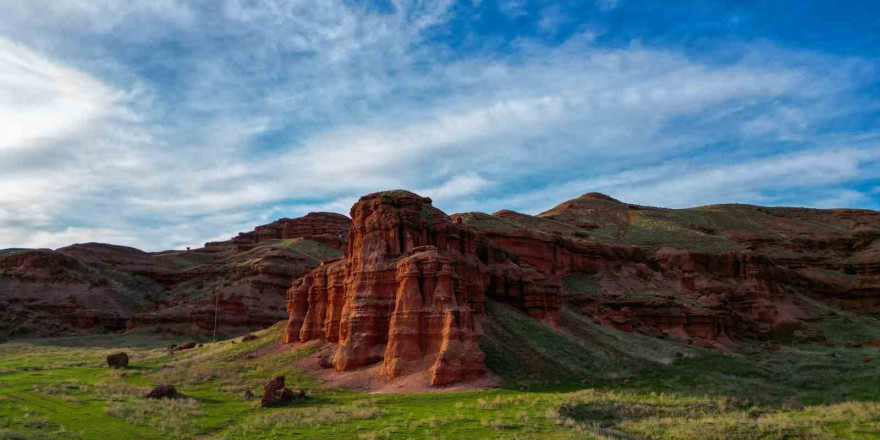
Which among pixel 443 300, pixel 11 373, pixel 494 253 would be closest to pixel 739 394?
pixel 443 300

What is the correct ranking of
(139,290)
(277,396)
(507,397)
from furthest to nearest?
(139,290) → (277,396) → (507,397)

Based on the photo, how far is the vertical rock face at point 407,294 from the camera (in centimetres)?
3187

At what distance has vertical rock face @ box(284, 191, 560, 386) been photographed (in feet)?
105

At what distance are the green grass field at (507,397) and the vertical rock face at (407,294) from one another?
2469mm

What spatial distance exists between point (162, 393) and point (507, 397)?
16282 millimetres

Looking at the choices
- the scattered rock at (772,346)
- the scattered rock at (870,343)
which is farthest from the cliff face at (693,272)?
the scattered rock at (870,343)

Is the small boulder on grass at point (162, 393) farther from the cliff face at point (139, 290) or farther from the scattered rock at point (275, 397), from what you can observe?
the cliff face at point (139, 290)

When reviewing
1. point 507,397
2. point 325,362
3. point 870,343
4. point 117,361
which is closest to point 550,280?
point 325,362

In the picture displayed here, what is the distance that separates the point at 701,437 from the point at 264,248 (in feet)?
321

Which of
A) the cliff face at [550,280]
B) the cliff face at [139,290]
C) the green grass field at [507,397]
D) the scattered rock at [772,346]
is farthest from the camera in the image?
the cliff face at [139,290]

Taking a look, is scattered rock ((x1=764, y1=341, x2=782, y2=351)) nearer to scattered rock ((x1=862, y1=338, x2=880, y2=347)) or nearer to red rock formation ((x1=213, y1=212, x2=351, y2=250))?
scattered rock ((x1=862, y1=338, x2=880, y2=347))

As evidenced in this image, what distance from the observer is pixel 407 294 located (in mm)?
33469

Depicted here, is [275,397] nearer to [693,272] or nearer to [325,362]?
[325,362]

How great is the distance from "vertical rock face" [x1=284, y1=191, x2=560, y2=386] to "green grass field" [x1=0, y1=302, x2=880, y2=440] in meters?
2.47
